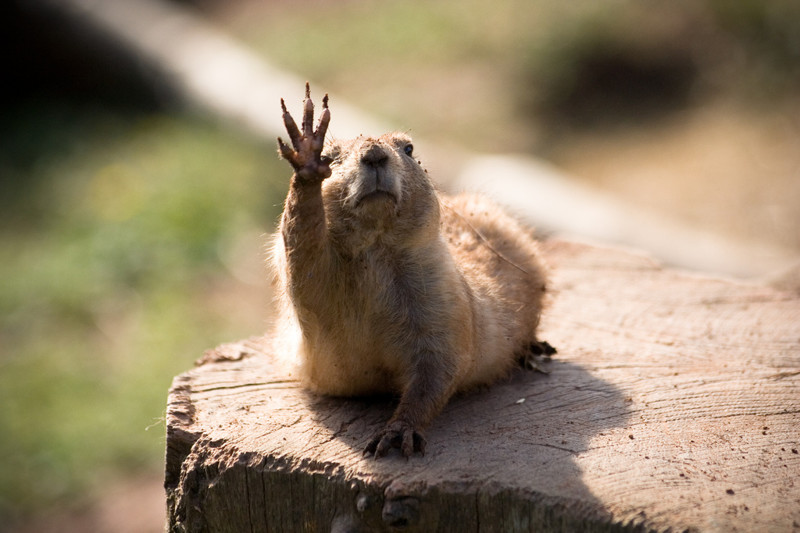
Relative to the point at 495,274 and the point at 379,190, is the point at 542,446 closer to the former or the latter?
the point at 379,190

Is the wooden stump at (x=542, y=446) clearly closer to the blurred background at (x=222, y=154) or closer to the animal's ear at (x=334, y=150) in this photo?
the animal's ear at (x=334, y=150)

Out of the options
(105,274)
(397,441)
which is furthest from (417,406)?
(105,274)

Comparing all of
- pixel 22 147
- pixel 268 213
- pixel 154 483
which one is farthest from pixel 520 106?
pixel 154 483

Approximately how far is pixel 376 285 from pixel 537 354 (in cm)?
120

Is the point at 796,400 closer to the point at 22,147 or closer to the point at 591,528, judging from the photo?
the point at 591,528

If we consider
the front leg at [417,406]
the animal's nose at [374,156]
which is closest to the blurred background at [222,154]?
the front leg at [417,406]

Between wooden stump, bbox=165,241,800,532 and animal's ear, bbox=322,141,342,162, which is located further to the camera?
animal's ear, bbox=322,141,342,162

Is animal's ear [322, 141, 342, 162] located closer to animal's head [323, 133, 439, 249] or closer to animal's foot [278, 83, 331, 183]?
animal's head [323, 133, 439, 249]

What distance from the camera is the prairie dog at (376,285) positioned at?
3.73 m

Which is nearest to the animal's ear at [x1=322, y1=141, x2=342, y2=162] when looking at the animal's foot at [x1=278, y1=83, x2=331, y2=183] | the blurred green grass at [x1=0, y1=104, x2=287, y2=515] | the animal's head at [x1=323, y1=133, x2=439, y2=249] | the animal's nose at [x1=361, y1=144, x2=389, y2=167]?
the animal's head at [x1=323, y1=133, x2=439, y2=249]

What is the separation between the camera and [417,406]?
3.83 meters

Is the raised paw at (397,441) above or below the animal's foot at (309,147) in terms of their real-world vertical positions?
below

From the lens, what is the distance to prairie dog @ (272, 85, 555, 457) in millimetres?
3727

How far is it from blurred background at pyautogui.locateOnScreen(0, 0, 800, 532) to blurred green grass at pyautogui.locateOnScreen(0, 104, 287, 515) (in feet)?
0.08
